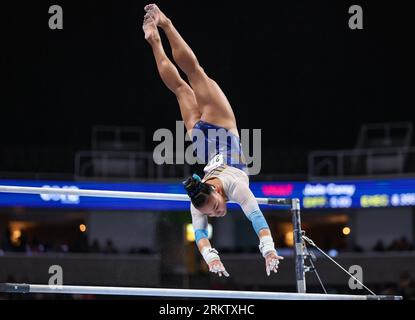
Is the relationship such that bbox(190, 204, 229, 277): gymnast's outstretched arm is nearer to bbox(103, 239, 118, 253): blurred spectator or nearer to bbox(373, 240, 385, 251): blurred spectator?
bbox(103, 239, 118, 253): blurred spectator

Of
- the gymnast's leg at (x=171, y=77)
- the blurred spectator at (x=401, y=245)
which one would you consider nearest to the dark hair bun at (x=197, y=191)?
the gymnast's leg at (x=171, y=77)

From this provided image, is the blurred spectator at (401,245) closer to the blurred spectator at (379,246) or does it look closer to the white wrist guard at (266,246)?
the blurred spectator at (379,246)

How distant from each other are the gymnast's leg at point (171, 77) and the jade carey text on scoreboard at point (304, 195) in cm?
673

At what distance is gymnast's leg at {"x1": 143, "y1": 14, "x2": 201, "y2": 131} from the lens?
7.01 metres

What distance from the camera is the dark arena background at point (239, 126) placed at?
13.4 m

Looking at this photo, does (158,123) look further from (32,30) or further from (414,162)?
(414,162)

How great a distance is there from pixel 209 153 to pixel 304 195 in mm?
7379

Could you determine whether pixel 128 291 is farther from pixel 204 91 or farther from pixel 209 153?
pixel 204 91

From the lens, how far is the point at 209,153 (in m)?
7.02

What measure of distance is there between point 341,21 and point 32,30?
6.02 meters

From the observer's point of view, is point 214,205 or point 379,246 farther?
point 379,246

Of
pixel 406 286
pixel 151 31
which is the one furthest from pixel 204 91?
pixel 406 286

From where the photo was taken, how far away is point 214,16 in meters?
12.4

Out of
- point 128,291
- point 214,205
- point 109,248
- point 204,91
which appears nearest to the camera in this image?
point 128,291
